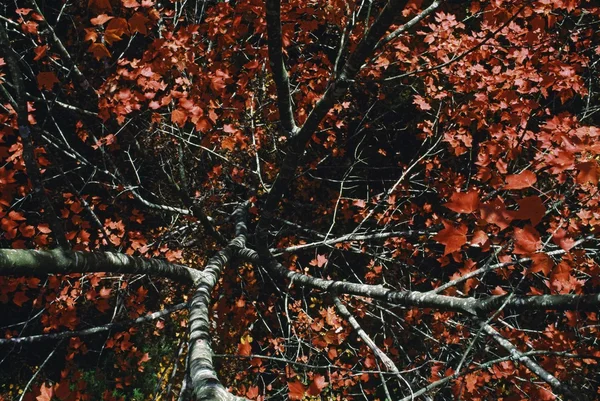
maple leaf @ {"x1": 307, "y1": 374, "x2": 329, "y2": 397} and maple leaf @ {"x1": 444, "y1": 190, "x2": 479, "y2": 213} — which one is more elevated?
maple leaf @ {"x1": 444, "y1": 190, "x2": 479, "y2": 213}

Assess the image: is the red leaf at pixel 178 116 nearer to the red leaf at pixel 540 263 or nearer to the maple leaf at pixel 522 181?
the maple leaf at pixel 522 181

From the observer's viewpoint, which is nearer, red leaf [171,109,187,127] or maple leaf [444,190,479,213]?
maple leaf [444,190,479,213]

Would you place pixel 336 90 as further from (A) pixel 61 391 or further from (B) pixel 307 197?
(B) pixel 307 197

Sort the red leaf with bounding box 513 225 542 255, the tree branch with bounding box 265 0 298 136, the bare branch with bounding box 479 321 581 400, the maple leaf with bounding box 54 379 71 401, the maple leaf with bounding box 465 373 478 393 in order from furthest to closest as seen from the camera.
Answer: the maple leaf with bounding box 465 373 478 393 → the maple leaf with bounding box 54 379 71 401 → the tree branch with bounding box 265 0 298 136 → the red leaf with bounding box 513 225 542 255 → the bare branch with bounding box 479 321 581 400

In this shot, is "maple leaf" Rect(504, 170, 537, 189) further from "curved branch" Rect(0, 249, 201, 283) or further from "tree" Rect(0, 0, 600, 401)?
"curved branch" Rect(0, 249, 201, 283)

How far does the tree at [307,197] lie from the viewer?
190 centimetres

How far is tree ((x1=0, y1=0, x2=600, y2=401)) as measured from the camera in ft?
6.22

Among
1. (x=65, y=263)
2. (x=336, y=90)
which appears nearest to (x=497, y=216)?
(x=336, y=90)

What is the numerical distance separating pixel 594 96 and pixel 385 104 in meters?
2.74

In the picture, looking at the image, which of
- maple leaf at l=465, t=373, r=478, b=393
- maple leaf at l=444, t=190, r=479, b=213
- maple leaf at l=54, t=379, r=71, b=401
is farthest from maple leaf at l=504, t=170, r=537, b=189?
maple leaf at l=54, t=379, r=71, b=401

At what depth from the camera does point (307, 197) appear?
5.82 metres

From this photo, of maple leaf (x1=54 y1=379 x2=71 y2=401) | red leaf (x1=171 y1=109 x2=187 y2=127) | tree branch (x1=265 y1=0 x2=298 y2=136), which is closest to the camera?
tree branch (x1=265 y1=0 x2=298 y2=136)

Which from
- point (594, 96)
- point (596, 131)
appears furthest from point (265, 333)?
point (594, 96)

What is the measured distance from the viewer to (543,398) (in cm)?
265
